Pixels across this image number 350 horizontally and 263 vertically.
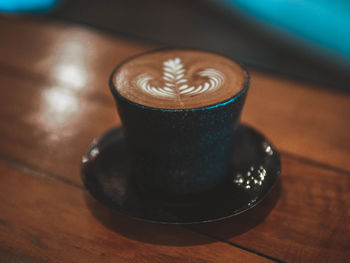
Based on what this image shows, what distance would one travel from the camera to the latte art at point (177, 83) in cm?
42

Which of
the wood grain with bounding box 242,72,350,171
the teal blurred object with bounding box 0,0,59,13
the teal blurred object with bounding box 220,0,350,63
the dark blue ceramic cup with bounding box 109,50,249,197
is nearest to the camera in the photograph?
the dark blue ceramic cup with bounding box 109,50,249,197

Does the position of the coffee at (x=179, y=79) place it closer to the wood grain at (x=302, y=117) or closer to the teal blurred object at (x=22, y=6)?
the wood grain at (x=302, y=117)

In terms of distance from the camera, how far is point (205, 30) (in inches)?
73.7

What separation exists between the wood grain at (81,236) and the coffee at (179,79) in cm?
15

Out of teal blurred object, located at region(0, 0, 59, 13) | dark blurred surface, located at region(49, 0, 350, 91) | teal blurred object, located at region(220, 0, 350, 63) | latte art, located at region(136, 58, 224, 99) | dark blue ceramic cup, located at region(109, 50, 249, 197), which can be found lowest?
dark blurred surface, located at region(49, 0, 350, 91)

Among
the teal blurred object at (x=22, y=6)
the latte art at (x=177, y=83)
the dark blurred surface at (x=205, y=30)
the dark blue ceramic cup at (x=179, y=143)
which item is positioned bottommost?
the dark blurred surface at (x=205, y=30)

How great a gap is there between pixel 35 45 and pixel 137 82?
51cm

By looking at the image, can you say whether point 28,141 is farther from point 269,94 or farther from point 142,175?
point 269,94

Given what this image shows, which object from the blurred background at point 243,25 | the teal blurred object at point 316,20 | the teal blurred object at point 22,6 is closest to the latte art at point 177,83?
the blurred background at point 243,25

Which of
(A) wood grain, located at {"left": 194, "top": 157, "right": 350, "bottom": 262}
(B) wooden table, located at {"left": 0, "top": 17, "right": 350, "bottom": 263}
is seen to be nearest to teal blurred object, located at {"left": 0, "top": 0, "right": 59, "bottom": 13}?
(B) wooden table, located at {"left": 0, "top": 17, "right": 350, "bottom": 263}

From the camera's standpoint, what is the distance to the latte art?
1.36 ft

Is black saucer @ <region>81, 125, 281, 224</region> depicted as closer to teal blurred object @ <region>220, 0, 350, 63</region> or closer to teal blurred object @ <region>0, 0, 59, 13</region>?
teal blurred object @ <region>220, 0, 350, 63</region>

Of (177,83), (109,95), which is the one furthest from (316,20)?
(177,83)

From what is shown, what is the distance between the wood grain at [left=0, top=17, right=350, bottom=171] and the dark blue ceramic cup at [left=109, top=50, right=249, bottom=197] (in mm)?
164
